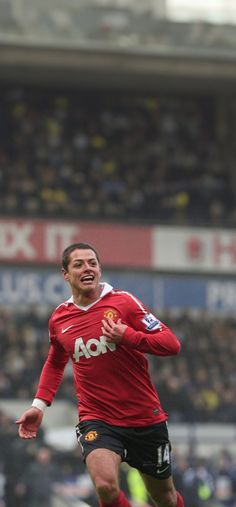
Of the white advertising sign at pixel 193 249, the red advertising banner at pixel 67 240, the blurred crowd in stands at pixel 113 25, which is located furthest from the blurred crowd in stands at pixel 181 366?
the blurred crowd in stands at pixel 113 25

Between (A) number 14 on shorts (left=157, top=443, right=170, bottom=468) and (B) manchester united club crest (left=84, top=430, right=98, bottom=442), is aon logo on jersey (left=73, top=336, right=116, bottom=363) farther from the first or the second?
(A) number 14 on shorts (left=157, top=443, right=170, bottom=468)

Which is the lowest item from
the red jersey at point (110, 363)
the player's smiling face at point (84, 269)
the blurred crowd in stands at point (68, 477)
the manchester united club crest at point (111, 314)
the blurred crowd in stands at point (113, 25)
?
the blurred crowd in stands at point (68, 477)

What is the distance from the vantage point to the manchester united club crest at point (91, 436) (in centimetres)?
810

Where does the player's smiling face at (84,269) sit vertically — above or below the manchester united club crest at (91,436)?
above

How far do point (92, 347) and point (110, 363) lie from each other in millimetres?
152

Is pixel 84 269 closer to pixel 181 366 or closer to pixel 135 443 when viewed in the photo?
pixel 135 443

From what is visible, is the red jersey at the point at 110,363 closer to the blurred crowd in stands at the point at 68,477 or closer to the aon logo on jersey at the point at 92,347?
the aon logo on jersey at the point at 92,347

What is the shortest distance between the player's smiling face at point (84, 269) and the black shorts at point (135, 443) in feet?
2.88

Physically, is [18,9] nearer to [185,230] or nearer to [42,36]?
[42,36]

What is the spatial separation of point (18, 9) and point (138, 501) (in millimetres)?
15310

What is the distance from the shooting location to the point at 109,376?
810 cm

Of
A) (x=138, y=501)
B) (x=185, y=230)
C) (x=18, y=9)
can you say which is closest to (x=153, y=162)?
(x=185, y=230)

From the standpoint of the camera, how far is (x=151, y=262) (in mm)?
29938

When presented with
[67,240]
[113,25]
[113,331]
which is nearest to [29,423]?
[113,331]
